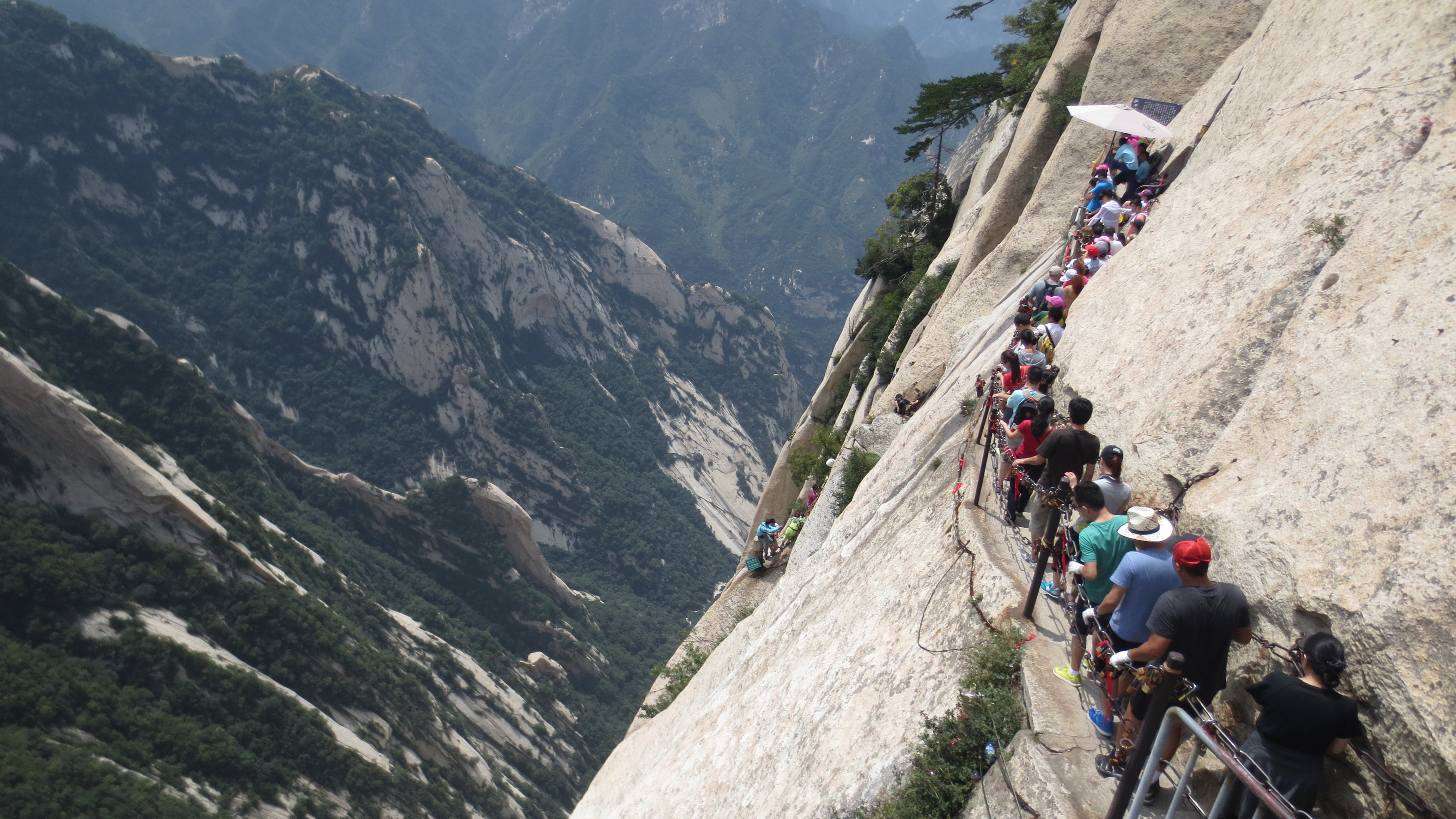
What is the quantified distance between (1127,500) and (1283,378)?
5.83 ft

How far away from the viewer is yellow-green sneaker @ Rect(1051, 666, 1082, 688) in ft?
22.4

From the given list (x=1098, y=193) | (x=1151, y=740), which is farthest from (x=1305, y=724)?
(x=1098, y=193)

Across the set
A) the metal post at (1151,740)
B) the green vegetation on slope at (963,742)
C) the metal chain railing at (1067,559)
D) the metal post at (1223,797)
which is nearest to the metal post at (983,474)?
the metal chain railing at (1067,559)

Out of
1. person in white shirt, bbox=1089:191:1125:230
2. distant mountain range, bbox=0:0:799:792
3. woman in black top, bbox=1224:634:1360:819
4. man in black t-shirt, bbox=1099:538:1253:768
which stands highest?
distant mountain range, bbox=0:0:799:792

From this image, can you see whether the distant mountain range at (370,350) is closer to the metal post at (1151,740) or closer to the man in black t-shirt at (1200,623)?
the metal post at (1151,740)

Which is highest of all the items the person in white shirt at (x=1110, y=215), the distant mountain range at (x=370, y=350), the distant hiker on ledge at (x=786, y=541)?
the distant mountain range at (x=370, y=350)

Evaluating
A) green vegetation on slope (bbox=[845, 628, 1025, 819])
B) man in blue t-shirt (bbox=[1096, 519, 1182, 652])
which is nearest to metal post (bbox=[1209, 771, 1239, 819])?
man in blue t-shirt (bbox=[1096, 519, 1182, 652])

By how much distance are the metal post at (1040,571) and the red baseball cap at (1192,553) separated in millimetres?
1952

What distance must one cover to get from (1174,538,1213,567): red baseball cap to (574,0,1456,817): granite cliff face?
0.93 metres

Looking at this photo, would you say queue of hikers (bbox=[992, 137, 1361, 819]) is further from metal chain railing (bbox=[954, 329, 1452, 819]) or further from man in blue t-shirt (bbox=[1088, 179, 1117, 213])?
man in blue t-shirt (bbox=[1088, 179, 1117, 213])

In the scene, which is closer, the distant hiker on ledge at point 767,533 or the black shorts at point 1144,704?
the black shorts at point 1144,704

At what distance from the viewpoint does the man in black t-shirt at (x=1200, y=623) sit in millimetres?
5070

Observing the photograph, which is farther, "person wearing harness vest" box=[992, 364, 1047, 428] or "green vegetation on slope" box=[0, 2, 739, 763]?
"green vegetation on slope" box=[0, 2, 739, 763]

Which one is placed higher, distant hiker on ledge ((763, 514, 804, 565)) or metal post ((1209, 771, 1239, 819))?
distant hiker on ledge ((763, 514, 804, 565))
